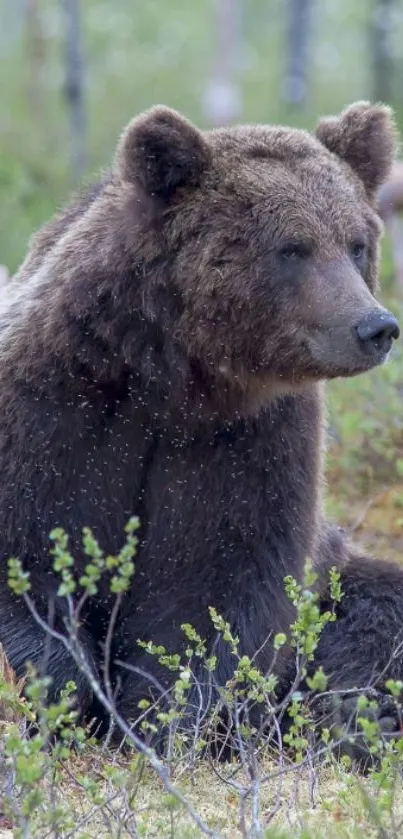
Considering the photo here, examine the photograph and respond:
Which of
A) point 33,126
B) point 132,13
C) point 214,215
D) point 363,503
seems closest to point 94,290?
point 214,215

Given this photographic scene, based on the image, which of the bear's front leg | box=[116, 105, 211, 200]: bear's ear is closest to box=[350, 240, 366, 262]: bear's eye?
box=[116, 105, 211, 200]: bear's ear

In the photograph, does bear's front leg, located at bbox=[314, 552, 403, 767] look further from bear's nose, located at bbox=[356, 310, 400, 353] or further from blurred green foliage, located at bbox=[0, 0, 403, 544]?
bear's nose, located at bbox=[356, 310, 400, 353]

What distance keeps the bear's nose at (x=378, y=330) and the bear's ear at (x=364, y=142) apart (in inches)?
35.9

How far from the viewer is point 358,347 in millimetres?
5094

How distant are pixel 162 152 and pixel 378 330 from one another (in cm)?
109

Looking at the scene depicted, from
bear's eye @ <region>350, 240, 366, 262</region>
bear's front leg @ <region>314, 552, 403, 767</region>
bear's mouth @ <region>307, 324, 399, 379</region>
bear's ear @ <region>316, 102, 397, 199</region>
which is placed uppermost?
bear's ear @ <region>316, 102, 397, 199</region>

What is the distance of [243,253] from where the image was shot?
17.4ft

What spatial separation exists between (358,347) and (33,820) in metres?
2.01

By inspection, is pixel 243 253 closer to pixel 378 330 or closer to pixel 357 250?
pixel 357 250

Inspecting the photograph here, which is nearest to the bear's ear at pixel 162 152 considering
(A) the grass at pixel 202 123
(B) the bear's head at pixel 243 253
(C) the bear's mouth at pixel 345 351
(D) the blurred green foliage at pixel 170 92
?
(B) the bear's head at pixel 243 253

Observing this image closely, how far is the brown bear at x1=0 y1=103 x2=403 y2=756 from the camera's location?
5.29 m

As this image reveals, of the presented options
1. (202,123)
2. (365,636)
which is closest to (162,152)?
(365,636)

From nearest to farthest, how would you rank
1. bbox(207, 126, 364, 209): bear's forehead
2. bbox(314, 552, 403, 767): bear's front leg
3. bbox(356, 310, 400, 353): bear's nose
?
bbox(356, 310, 400, 353): bear's nose, bbox(207, 126, 364, 209): bear's forehead, bbox(314, 552, 403, 767): bear's front leg

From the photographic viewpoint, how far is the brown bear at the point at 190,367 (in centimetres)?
529
